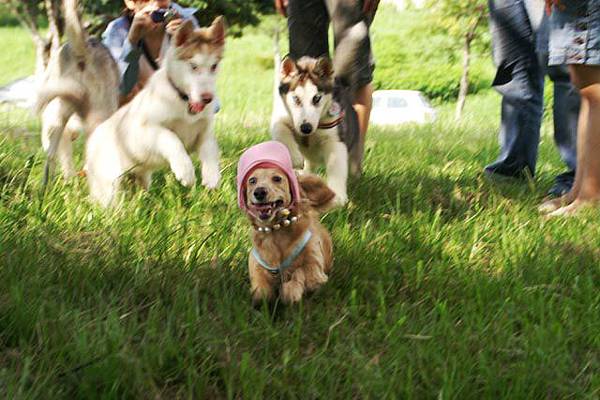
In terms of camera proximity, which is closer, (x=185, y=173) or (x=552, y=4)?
(x=185, y=173)

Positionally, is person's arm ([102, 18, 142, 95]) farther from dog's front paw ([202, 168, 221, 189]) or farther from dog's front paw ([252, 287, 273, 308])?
dog's front paw ([252, 287, 273, 308])

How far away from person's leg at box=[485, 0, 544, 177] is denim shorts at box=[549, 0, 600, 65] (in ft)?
4.06

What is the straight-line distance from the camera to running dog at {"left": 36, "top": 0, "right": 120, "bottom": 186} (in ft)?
13.9

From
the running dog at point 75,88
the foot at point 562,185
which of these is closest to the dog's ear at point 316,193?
the running dog at point 75,88

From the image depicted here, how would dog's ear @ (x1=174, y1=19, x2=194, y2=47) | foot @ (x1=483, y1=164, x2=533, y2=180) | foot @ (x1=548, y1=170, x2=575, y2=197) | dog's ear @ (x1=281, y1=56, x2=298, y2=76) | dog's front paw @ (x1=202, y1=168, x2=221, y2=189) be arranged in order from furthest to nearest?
foot @ (x1=483, y1=164, x2=533, y2=180) → foot @ (x1=548, y1=170, x2=575, y2=197) → dog's ear @ (x1=281, y1=56, x2=298, y2=76) → dog's front paw @ (x1=202, y1=168, x2=221, y2=189) → dog's ear @ (x1=174, y1=19, x2=194, y2=47)

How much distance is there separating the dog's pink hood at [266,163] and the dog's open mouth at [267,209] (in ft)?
0.26

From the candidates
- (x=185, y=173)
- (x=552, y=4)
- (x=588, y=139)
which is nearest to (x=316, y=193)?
(x=185, y=173)

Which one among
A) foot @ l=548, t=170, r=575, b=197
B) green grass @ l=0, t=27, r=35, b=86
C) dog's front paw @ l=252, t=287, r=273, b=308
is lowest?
green grass @ l=0, t=27, r=35, b=86

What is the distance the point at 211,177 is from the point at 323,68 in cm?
80

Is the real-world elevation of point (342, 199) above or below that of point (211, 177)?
below

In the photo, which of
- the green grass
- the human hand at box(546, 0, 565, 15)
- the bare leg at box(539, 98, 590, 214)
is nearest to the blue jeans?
the bare leg at box(539, 98, 590, 214)

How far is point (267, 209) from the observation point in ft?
8.34

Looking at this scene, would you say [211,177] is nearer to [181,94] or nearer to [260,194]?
[181,94]

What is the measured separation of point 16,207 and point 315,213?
48.5 inches
